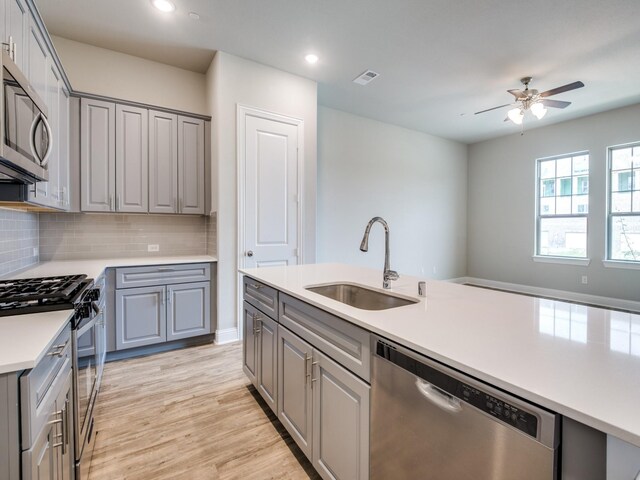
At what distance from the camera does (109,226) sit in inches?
132

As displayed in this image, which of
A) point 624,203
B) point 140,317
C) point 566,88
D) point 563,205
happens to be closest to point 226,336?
point 140,317

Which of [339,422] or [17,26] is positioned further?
[17,26]

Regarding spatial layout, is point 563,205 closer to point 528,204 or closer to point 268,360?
point 528,204

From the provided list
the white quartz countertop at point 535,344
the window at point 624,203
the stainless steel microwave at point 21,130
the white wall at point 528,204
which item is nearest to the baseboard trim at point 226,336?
the white quartz countertop at point 535,344

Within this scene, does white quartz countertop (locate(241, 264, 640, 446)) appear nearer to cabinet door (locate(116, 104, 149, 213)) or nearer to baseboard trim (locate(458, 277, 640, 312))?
cabinet door (locate(116, 104, 149, 213))

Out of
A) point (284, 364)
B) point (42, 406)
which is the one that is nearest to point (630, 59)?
point (284, 364)

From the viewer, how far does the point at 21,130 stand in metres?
1.32

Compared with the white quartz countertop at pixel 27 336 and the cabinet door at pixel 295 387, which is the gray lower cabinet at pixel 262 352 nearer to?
the cabinet door at pixel 295 387

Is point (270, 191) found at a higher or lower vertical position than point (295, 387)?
higher

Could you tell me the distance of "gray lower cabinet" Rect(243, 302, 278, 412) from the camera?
1.86 m

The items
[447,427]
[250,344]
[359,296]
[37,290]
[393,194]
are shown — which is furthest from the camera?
[393,194]

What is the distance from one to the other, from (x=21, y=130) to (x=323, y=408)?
70.5 inches

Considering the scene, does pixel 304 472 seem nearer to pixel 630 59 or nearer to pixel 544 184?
pixel 630 59

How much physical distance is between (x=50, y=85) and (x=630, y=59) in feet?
18.6
